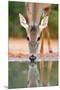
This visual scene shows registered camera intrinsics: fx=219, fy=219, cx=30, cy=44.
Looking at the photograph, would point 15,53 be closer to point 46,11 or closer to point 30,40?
point 30,40

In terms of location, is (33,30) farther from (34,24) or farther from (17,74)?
(17,74)

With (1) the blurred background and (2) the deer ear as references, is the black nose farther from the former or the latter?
(2) the deer ear

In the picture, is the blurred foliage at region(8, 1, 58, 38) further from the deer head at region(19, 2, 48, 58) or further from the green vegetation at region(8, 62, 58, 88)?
the green vegetation at region(8, 62, 58, 88)

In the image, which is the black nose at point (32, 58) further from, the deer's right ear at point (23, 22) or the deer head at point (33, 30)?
the deer's right ear at point (23, 22)

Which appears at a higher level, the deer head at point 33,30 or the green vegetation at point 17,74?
the deer head at point 33,30

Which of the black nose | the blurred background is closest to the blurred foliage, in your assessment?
the blurred background

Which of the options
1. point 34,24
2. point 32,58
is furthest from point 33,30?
point 32,58

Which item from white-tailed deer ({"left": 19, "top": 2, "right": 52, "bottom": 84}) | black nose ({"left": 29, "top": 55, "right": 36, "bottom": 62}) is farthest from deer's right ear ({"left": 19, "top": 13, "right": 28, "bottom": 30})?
black nose ({"left": 29, "top": 55, "right": 36, "bottom": 62})

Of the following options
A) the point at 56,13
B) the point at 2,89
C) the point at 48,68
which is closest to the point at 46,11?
the point at 56,13

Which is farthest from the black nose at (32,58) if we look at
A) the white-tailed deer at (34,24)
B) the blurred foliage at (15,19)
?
the blurred foliage at (15,19)

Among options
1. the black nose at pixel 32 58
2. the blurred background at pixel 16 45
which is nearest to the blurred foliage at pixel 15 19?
the blurred background at pixel 16 45

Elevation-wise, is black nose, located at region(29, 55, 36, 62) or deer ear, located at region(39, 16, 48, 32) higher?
deer ear, located at region(39, 16, 48, 32)

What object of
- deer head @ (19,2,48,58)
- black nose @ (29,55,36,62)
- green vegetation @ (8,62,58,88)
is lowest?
green vegetation @ (8,62,58,88)

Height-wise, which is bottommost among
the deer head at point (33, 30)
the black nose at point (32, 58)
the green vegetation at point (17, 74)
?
the green vegetation at point (17, 74)
